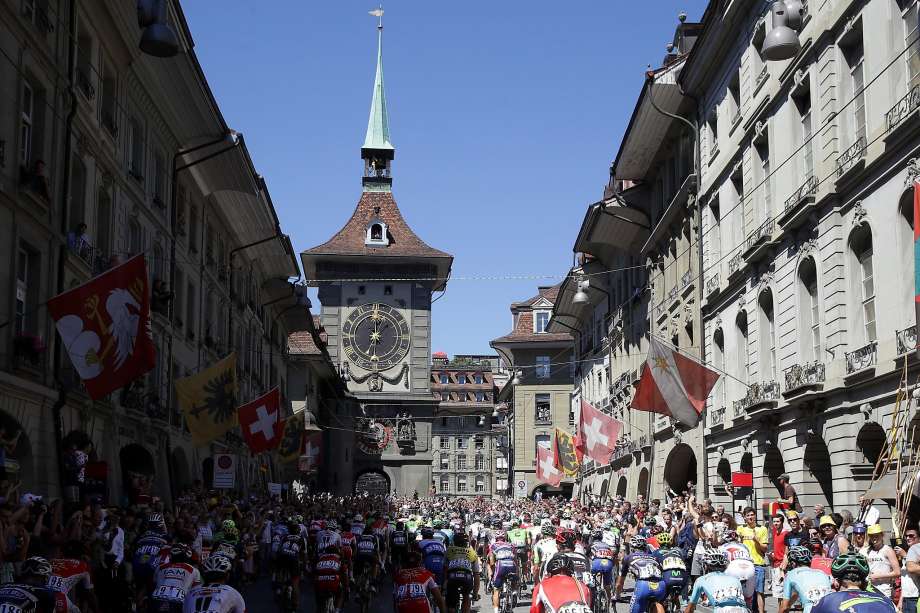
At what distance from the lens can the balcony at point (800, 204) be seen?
1032 inches

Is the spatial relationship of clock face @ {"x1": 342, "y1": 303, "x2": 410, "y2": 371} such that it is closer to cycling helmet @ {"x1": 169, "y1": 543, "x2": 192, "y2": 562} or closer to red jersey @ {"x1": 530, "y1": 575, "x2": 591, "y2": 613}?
cycling helmet @ {"x1": 169, "y1": 543, "x2": 192, "y2": 562}

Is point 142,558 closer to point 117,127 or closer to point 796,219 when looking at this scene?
point 117,127

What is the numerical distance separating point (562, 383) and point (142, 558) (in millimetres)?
76623

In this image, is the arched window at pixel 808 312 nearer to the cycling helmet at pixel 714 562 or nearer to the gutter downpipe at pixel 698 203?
the gutter downpipe at pixel 698 203

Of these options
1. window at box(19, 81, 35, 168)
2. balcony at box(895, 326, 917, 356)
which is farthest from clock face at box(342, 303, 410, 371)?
balcony at box(895, 326, 917, 356)

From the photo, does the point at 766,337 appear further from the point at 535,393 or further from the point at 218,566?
the point at 535,393

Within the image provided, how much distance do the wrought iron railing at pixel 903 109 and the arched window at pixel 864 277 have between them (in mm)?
2579

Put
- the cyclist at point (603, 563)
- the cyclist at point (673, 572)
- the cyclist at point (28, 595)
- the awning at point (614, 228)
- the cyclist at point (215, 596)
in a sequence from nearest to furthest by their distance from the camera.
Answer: the cyclist at point (28, 595) < the cyclist at point (215, 596) < the cyclist at point (673, 572) < the cyclist at point (603, 563) < the awning at point (614, 228)

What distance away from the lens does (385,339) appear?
3625 inches

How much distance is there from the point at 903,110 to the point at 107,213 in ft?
54.6

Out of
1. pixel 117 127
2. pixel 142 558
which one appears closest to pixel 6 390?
pixel 142 558

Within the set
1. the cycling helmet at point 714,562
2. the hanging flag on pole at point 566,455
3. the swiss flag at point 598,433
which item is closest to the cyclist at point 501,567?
the cycling helmet at point 714,562

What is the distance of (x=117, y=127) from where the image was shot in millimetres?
28875

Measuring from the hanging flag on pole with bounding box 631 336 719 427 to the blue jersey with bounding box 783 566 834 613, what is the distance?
15153mm
